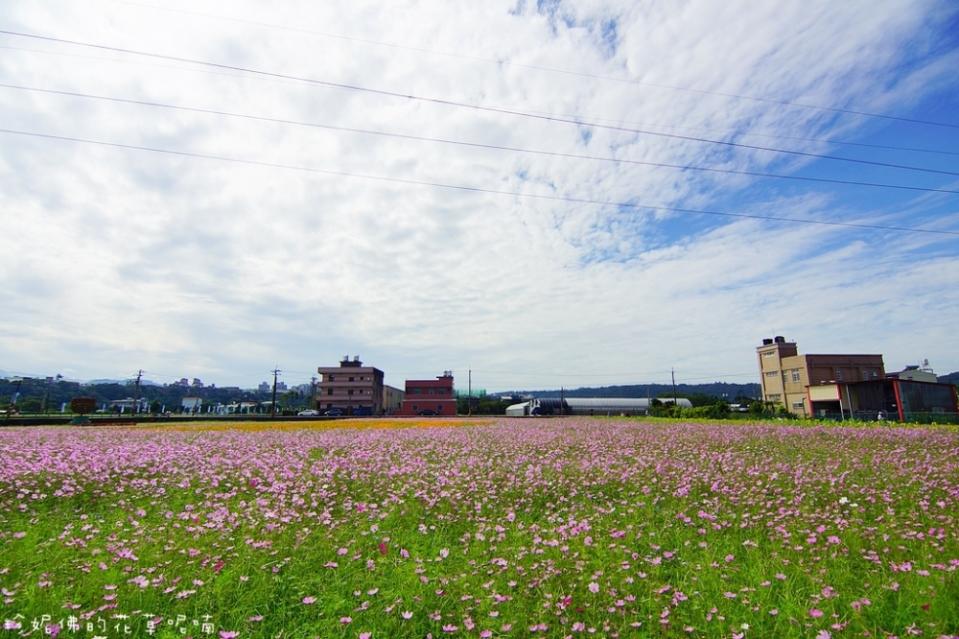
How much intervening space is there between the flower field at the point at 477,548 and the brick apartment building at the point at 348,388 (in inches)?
3433

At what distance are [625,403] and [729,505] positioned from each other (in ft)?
290

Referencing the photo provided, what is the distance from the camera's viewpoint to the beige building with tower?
6538 centimetres

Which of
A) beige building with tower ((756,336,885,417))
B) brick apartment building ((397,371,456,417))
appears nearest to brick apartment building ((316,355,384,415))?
brick apartment building ((397,371,456,417))

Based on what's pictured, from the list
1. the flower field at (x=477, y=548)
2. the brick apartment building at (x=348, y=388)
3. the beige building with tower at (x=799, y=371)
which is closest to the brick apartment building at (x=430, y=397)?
the brick apartment building at (x=348, y=388)

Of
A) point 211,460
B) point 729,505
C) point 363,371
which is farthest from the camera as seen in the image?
point 363,371

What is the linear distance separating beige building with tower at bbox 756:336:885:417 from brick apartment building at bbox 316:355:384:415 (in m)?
72.8

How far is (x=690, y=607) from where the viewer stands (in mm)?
4020

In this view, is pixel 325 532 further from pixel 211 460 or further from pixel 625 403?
pixel 625 403

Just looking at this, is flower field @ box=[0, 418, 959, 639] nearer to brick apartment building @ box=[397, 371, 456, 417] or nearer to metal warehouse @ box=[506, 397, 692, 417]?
metal warehouse @ box=[506, 397, 692, 417]

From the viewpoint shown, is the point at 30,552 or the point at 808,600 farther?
the point at 30,552

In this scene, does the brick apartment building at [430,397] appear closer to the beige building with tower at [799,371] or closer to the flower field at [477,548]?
the beige building with tower at [799,371]

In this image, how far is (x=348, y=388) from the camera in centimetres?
9675

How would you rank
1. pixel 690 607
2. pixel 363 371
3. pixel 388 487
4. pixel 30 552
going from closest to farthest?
pixel 690 607
pixel 30 552
pixel 388 487
pixel 363 371

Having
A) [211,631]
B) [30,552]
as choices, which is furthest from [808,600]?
Result: [30,552]
